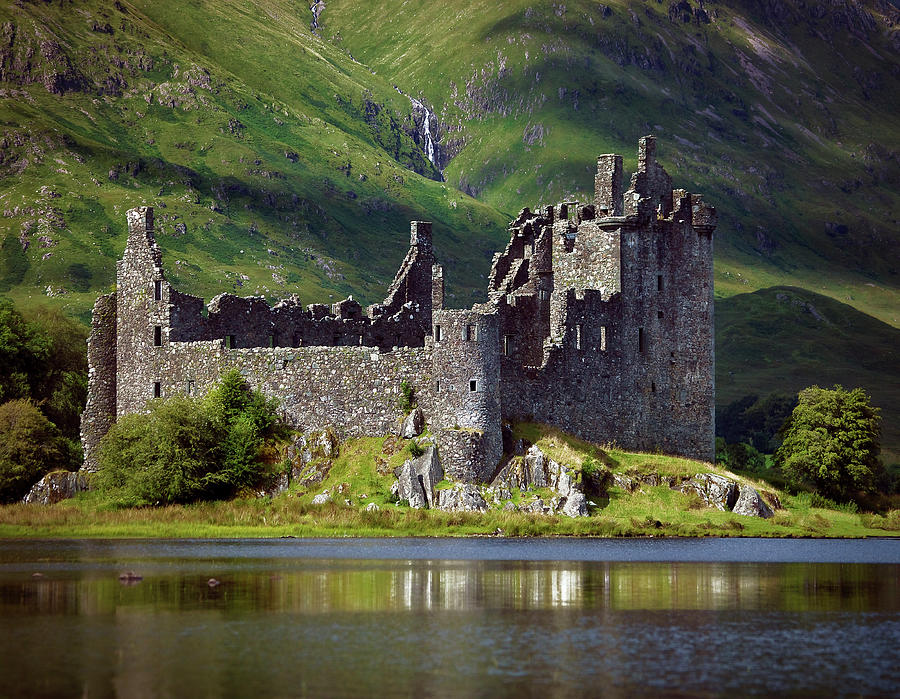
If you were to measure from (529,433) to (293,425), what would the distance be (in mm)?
12300

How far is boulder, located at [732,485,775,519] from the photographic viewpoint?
78562 millimetres

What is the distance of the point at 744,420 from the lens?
180 meters

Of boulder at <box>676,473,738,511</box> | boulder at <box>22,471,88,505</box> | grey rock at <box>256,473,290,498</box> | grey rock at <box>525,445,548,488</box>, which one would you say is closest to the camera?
grey rock at <box>525,445,548,488</box>

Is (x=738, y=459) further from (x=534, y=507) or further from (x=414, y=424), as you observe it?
(x=414, y=424)

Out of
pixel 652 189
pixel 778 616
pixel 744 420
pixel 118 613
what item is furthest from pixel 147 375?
pixel 744 420

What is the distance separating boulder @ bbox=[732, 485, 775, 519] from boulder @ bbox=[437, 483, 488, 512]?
1392 cm

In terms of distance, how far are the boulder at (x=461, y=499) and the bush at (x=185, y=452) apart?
33.2 ft

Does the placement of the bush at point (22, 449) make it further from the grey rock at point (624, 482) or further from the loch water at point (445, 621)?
the grey rock at point (624, 482)

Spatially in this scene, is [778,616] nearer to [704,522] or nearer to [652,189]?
[704,522]

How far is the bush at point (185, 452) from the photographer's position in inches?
2997

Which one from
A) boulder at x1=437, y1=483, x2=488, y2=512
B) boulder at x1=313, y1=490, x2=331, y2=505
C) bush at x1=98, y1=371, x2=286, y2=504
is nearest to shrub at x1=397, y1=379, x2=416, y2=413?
boulder at x1=437, y1=483, x2=488, y2=512

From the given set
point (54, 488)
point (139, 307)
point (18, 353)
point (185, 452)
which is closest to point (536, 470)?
point (185, 452)

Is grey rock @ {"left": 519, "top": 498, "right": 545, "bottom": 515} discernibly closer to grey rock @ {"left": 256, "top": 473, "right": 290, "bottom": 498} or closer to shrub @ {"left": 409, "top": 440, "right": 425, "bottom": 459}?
shrub @ {"left": 409, "top": 440, "right": 425, "bottom": 459}

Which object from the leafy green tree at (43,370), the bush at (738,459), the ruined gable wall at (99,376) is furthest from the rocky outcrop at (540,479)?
the bush at (738,459)
